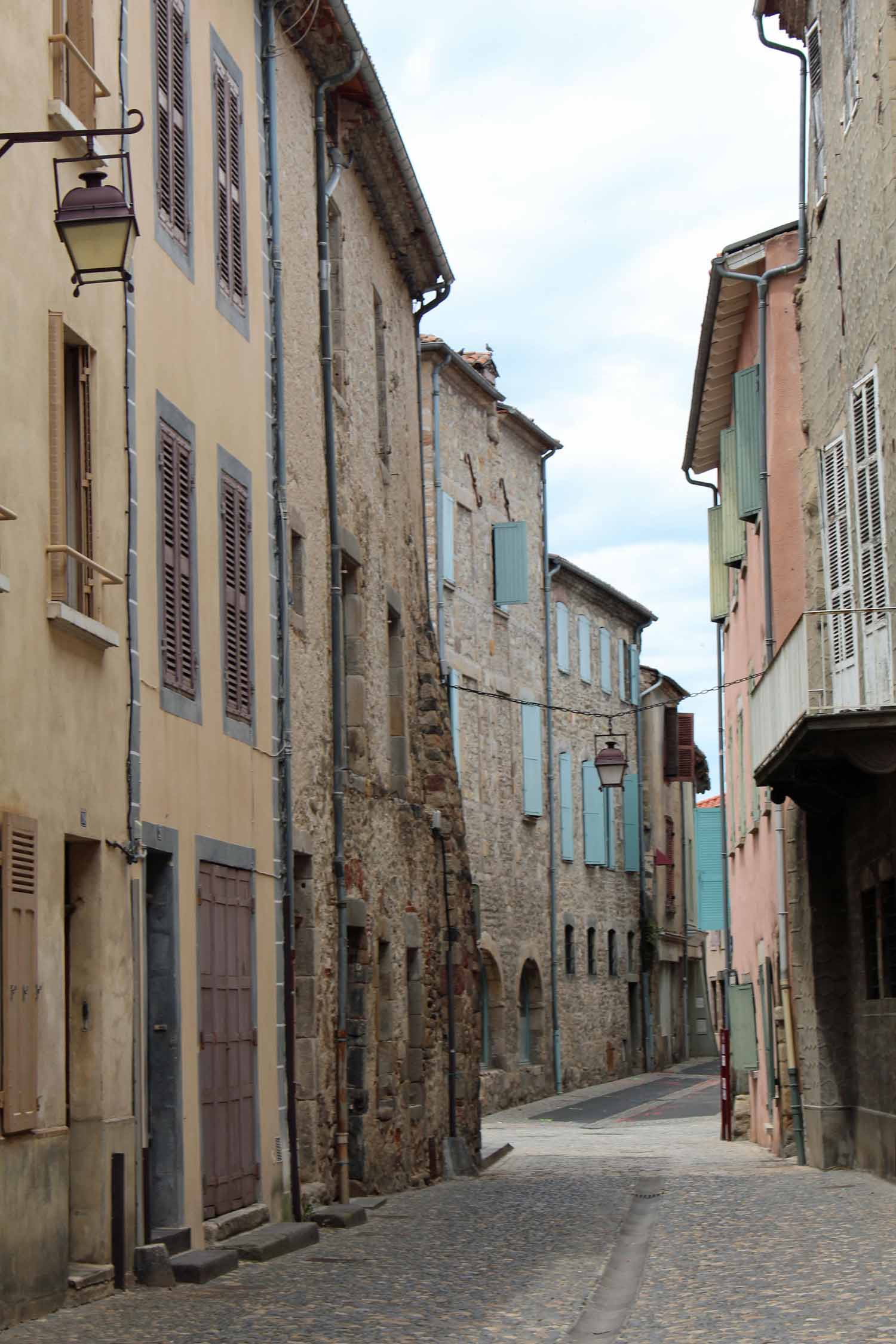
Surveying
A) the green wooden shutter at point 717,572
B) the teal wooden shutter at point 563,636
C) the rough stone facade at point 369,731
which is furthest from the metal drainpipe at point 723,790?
the teal wooden shutter at point 563,636

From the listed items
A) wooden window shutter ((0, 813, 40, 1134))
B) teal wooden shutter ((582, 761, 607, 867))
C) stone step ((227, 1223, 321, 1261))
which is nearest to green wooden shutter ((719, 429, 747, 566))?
stone step ((227, 1223, 321, 1261))

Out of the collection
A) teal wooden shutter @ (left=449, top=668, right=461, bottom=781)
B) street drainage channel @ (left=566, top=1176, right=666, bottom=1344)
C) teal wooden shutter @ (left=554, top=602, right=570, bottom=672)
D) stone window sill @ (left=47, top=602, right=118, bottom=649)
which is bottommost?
street drainage channel @ (left=566, top=1176, right=666, bottom=1344)

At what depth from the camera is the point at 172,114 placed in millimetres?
12344

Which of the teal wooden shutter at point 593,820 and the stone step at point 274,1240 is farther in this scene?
the teal wooden shutter at point 593,820

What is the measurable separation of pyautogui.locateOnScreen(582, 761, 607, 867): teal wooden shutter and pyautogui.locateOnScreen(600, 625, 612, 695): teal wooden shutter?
7.88 feet

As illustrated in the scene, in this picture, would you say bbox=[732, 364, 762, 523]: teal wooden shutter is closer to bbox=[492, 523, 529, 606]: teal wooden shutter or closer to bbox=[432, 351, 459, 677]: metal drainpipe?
bbox=[432, 351, 459, 677]: metal drainpipe

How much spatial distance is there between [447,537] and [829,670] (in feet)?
53.4

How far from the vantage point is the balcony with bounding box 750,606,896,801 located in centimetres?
1380

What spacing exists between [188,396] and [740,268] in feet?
30.9

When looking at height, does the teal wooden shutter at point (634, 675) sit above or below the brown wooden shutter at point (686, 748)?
above

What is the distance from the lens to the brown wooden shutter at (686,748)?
47969mm

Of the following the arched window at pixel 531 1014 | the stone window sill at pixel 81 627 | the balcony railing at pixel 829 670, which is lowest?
the arched window at pixel 531 1014

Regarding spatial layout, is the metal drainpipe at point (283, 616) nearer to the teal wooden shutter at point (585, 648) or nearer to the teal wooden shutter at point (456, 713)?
the teal wooden shutter at point (456, 713)

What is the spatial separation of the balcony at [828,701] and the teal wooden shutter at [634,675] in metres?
27.8
